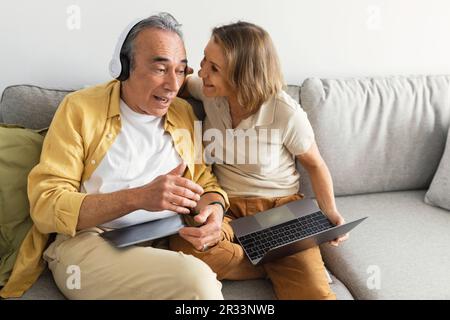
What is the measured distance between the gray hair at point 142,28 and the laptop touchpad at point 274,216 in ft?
2.14

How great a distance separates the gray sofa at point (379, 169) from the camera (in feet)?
5.33

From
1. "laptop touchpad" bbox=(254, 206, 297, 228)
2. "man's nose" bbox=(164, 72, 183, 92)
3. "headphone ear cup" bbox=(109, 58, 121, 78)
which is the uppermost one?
"headphone ear cup" bbox=(109, 58, 121, 78)

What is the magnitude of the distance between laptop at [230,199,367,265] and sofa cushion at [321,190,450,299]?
15 cm

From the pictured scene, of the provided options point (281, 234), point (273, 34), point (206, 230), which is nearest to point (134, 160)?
point (206, 230)

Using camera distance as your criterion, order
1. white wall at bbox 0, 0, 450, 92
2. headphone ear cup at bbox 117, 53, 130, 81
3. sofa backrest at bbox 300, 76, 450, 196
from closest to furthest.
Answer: headphone ear cup at bbox 117, 53, 130, 81, white wall at bbox 0, 0, 450, 92, sofa backrest at bbox 300, 76, 450, 196

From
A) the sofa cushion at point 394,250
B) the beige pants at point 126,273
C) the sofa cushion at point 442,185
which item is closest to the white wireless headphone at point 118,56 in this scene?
the beige pants at point 126,273

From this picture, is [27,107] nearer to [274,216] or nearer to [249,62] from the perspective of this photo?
[249,62]

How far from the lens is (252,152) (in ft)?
5.70

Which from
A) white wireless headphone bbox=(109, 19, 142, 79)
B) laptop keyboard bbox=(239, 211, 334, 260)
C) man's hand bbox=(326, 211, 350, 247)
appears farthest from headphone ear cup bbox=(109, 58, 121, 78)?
man's hand bbox=(326, 211, 350, 247)

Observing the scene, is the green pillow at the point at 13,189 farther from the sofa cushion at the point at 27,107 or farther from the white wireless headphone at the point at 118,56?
the white wireless headphone at the point at 118,56

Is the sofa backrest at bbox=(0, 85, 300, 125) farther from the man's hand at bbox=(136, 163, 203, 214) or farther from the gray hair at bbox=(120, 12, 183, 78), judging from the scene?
the man's hand at bbox=(136, 163, 203, 214)

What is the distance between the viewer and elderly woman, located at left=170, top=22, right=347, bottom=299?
156 centimetres

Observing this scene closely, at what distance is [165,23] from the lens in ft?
5.03
